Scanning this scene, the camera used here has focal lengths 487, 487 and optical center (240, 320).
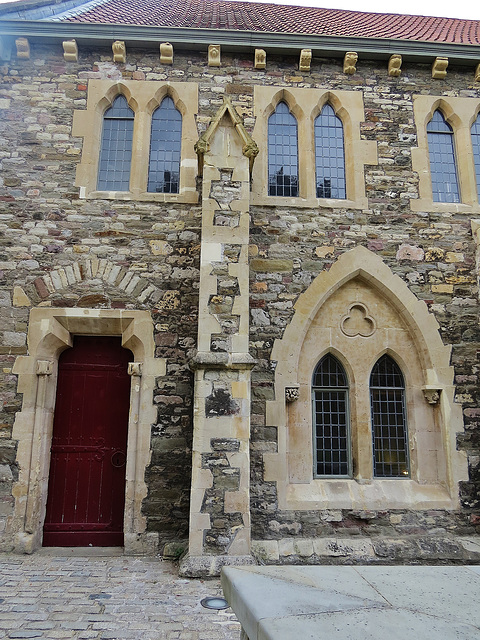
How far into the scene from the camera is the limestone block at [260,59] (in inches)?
311

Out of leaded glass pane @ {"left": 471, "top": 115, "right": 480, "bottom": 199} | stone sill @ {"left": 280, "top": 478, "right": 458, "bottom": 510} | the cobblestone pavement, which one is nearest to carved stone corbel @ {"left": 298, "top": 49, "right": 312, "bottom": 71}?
leaded glass pane @ {"left": 471, "top": 115, "right": 480, "bottom": 199}

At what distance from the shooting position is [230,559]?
5453mm

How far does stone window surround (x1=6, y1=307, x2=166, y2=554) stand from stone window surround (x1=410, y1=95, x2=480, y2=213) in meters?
4.84

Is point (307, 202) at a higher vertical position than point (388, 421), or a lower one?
higher

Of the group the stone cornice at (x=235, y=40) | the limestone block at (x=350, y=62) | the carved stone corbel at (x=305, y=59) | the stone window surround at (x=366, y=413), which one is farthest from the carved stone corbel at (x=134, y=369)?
the limestone block at (x=350, y=62)

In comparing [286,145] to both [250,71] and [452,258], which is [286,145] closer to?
[250,71]

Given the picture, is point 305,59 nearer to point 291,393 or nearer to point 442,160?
point 442,160

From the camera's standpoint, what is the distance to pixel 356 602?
1848 millimetres

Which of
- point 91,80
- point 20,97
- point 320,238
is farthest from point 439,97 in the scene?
point 20,97

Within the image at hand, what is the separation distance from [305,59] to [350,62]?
2.48ft

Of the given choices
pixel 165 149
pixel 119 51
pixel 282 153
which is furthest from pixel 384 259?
pixel 119 51

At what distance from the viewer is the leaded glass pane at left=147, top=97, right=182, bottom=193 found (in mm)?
7762

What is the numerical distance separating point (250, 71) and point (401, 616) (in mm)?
8201

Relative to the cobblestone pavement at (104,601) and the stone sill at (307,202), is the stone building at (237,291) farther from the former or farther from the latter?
the cobblestone pavement at (104,601)
